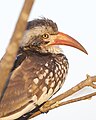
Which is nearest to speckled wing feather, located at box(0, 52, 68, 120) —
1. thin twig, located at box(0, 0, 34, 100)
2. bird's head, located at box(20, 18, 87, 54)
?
bird's head, located at box(20, 18, 87, 54)

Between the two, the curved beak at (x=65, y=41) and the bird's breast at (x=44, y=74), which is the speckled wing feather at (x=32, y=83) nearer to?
the bird's breast at (x=44, y=74)

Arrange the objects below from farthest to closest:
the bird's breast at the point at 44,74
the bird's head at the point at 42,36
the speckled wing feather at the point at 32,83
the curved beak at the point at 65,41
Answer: the bird's head at the point at 42,36 → the curved beak at the point at 65,41 → the bird's breast at the point at 44,74 → the speckled wing feather at the point at 32,83

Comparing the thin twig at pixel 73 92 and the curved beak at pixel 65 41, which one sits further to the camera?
the curved beak at pixel 65 41

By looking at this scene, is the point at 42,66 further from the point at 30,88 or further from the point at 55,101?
the point at 55,101

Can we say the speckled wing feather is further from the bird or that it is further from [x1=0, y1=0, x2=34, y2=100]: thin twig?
[x1=0, y1=0, x2=34, y2=100]: thin twig

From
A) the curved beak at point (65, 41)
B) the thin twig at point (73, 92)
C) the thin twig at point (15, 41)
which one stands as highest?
the curved beak at point (65, 41)

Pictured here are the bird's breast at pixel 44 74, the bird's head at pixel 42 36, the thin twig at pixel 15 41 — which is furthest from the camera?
the bird's head at pixel 42 36

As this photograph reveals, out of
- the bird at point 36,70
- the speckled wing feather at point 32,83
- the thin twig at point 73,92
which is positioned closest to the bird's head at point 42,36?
the bird at point 36,70

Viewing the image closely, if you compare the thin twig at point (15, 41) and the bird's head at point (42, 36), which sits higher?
the bird's head at point (42, 36)

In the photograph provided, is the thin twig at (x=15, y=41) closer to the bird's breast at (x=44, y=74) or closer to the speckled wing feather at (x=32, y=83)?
the speckled wing feather at (x=32, y=83)
